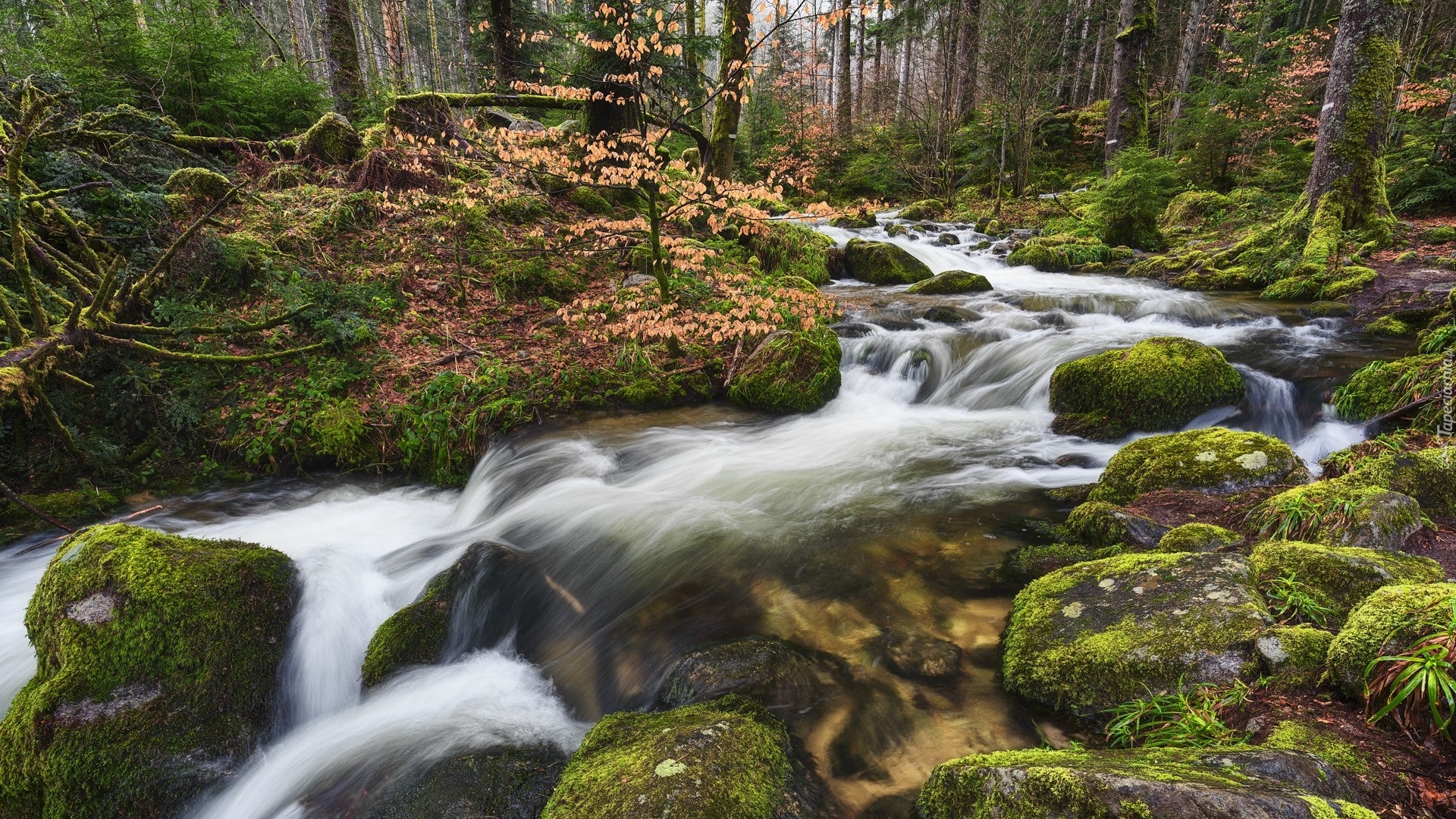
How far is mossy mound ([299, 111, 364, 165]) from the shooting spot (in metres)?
9.09

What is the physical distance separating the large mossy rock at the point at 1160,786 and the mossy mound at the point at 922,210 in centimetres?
1928

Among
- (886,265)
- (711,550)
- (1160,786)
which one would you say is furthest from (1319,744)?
(886,265)

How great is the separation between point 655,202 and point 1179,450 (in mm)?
5223

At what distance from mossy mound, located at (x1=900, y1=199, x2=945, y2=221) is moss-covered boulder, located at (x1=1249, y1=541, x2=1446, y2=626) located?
17.9 meters

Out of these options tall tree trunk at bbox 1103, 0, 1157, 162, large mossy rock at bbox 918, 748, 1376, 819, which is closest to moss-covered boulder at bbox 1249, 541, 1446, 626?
large mossy rock at bbox 918, 748, 1376, 819

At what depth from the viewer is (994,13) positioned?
1739 centimetres

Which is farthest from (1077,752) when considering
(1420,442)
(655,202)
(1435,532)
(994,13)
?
(994,13)

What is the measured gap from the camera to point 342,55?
11125 millimetres

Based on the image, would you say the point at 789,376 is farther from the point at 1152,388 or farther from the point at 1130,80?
the point at 1130,80

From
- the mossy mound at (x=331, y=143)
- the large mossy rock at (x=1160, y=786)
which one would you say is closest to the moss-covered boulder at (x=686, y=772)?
the large mossy rock at (x=1160, y=786)

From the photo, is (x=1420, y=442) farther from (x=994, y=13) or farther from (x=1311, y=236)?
(x=994, y=13)

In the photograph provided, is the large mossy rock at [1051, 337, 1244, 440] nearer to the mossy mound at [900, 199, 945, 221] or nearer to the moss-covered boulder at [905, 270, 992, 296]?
the moss-covered boulder at [905, 270, 992, 296]

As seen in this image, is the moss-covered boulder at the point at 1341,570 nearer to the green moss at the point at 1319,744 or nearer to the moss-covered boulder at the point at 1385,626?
the moss-covered boulder at the point at 1385,626

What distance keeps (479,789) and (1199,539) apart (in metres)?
3.94
